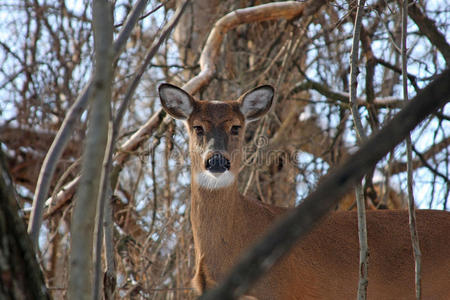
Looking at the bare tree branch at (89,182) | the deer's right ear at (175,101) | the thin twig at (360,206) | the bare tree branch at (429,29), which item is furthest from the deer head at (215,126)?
the bare tree branch at (89,182)

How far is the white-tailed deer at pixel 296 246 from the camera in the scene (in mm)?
4625

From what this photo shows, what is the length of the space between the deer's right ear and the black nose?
0.70 m

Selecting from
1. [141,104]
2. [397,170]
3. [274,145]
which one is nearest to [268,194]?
[274,145]

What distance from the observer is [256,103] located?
5.34m

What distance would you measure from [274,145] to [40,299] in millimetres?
4937

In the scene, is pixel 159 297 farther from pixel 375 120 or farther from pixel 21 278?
pixel 21 278

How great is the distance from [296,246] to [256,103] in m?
1.28

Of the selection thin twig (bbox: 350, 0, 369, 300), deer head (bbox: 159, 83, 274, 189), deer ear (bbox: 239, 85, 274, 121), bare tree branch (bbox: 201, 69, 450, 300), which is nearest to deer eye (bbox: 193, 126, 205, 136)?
deer head (bbox: 159, 83, 274, 189)

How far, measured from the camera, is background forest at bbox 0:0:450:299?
233 inches

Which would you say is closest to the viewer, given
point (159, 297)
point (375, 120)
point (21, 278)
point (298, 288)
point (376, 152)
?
point (376, 152)

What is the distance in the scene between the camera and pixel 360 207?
357 cm

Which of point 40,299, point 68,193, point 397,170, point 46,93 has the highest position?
point 46,93

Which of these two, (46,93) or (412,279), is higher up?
(46,93)

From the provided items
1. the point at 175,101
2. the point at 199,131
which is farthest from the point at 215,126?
the point at 175,101
